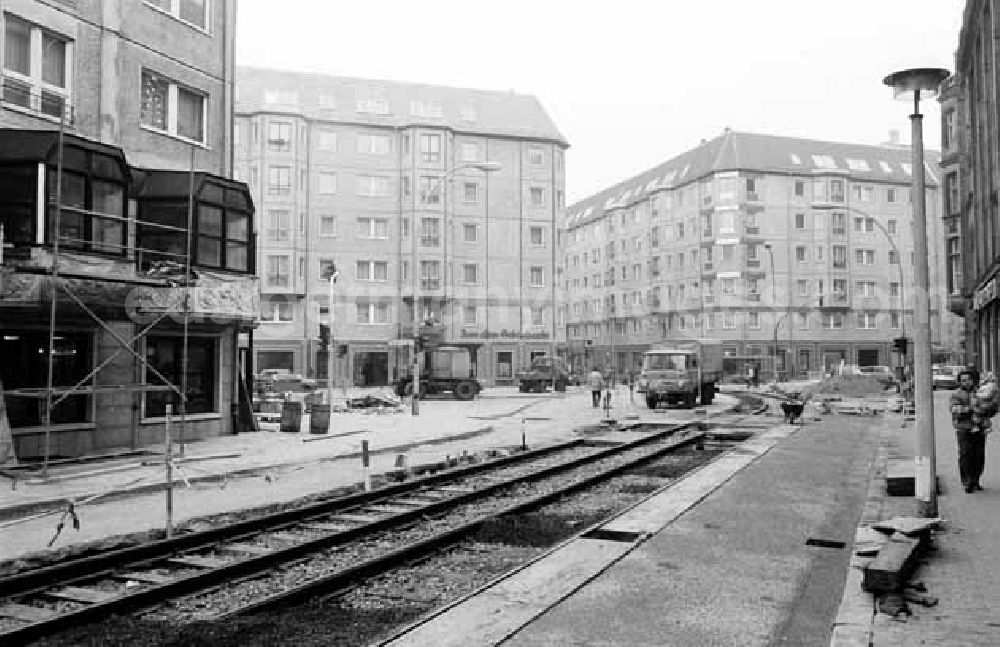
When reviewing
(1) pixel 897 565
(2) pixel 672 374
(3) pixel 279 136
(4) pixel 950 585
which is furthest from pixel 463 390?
(1) pixel 897 565

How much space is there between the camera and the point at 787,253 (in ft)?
229

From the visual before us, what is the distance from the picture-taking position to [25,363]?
1490 centimetres

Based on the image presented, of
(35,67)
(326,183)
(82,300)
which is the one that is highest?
(326,183)

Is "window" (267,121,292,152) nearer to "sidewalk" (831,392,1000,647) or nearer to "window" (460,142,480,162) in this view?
"window" (460,142,480,162)

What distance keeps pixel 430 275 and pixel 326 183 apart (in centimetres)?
1001

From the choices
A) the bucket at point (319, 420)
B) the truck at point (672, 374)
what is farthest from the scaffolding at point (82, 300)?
the truck at point (672, 374)

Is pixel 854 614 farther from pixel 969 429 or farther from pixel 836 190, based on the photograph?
pixel 836 190

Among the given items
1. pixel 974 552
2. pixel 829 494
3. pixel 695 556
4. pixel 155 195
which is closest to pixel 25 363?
pixel 155 195

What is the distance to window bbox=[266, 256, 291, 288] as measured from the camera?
179 feet

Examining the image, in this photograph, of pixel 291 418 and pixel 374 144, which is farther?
pixel 374 144

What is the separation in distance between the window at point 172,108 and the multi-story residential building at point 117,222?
4 centimetres

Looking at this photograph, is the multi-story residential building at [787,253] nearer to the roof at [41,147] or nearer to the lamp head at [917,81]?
the roof at [41,147]

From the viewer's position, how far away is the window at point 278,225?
55000 millimetres

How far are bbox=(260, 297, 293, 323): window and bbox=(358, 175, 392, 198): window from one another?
32.3 feet
